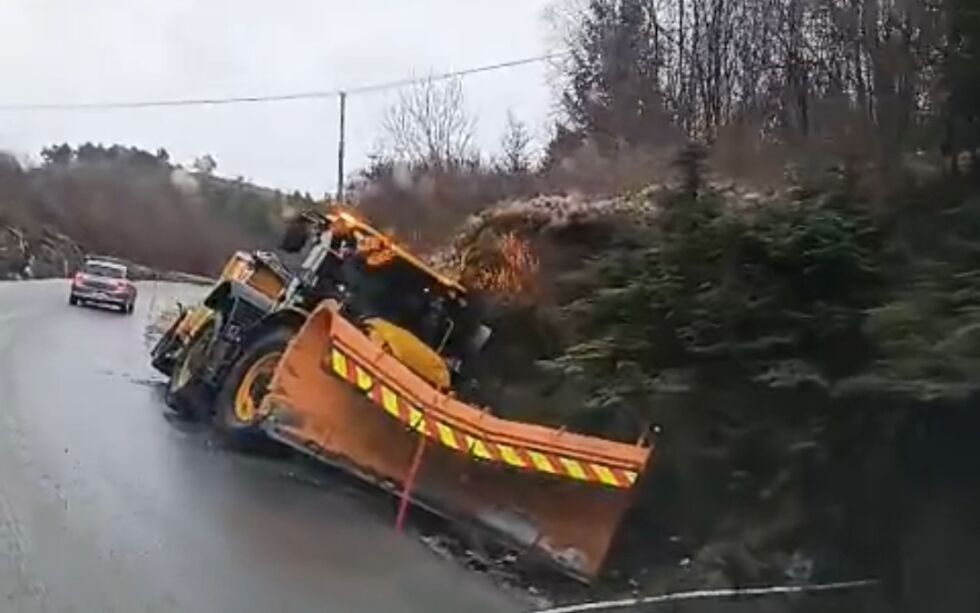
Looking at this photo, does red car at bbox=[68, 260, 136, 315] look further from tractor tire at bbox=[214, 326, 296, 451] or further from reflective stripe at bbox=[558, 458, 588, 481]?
reflective stripe at bbox=[558, 458, 588, 481]

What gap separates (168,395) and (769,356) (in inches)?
544

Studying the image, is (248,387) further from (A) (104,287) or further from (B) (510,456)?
(A) (104,287)

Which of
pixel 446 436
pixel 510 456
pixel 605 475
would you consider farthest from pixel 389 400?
pixel 605 475

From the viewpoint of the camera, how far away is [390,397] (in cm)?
1208

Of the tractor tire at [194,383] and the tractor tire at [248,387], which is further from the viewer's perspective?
the tractor tire at [194,383]

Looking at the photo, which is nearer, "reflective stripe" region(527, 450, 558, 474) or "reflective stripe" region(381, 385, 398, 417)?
"reflective stripe" region(527, 450, 558, 474)

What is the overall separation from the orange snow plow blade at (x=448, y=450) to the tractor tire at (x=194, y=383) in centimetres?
512

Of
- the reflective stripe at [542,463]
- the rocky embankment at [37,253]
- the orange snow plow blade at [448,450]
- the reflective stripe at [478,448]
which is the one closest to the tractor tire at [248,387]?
the orange snow plow blade at [448,450]

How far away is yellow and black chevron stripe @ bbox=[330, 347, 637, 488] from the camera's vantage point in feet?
33.6

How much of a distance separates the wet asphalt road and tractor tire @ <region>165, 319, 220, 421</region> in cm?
35

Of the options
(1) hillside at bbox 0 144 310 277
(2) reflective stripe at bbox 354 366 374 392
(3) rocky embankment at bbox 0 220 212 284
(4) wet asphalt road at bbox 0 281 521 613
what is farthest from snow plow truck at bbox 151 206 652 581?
(3) rocky embankment at bbox 0 220 212 284

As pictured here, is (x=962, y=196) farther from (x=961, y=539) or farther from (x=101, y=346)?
(x=101, y=346)

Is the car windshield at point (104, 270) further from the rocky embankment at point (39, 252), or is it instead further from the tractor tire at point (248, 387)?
the tractor tire at point (248, 387)

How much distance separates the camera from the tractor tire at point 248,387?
15.6 metres
